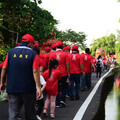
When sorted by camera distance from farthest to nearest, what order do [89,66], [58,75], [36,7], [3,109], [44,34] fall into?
1. [44,34]
2. [36,7]
3. [89,66]
4. [58,75]
5. [3,109]

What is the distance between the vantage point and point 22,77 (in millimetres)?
6727

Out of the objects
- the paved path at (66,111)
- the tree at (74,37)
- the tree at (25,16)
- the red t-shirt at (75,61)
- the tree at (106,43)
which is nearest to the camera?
the paved path at (66,111)

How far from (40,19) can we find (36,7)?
785 millimetres

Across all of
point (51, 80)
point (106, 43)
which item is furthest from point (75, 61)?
point (106, 43)

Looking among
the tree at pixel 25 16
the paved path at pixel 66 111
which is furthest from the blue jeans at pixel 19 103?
the tree at pixel 25 16

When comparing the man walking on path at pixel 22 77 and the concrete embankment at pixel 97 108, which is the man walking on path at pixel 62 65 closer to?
the concrete embankment at pixel 97 108

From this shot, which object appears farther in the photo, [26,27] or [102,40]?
[102,40]

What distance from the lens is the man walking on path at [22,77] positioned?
6.69m

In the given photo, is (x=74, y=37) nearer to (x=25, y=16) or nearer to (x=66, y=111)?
(x=25, y=16)

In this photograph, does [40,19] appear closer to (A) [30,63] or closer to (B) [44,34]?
(B) [44,34]

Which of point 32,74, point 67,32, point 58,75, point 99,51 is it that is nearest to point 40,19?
point 58,75

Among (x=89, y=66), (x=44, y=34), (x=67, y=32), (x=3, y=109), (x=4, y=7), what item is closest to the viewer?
(x=3, y=109)

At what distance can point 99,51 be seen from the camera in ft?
266

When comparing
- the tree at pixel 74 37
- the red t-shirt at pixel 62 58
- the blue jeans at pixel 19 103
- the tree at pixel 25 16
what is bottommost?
the blue jeans at pixel 19 103
